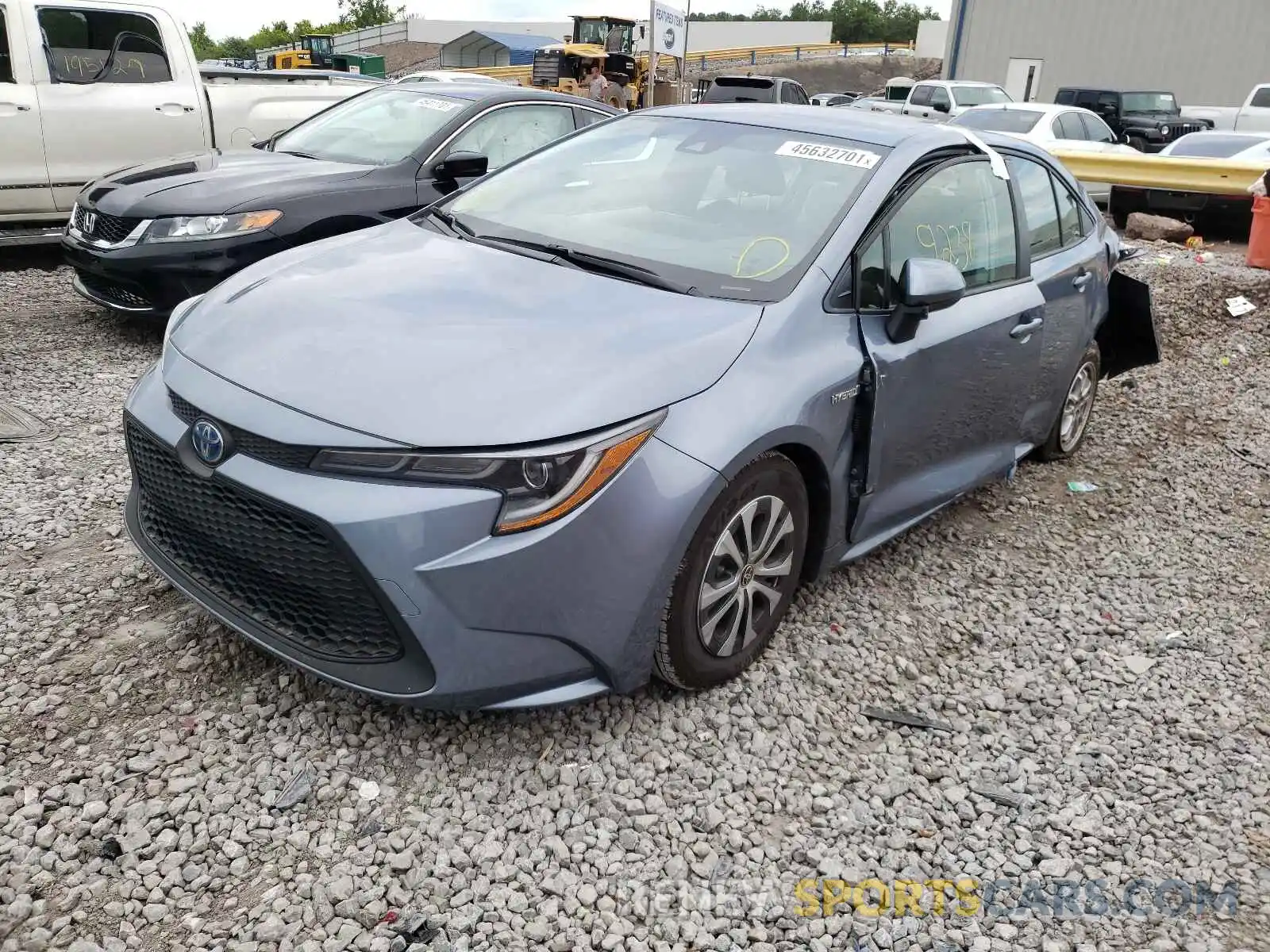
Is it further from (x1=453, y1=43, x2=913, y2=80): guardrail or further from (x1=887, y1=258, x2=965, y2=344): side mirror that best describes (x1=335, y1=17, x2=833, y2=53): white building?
(x1=887, y1=258, x2=965, y2=344): side mirror

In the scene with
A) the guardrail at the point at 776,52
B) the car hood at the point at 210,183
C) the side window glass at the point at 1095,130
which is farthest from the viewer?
the guardrail at the point at 776,52

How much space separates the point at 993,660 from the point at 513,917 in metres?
1.98

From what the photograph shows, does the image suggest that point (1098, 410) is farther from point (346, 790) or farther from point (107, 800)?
point (107, 800)

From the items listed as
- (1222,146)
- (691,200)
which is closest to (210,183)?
(691,200)

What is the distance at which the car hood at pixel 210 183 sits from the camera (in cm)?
562

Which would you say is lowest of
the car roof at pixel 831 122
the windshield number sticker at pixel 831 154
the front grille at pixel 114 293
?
the front grille at pixel 114 293

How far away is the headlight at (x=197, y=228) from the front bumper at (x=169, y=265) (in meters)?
0.04

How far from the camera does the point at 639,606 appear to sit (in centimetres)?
259

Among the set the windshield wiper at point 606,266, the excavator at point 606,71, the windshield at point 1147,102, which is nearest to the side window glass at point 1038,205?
the windshield wiper at point 606,266

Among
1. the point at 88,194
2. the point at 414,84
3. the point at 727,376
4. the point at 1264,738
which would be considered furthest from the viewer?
the point at 414,84

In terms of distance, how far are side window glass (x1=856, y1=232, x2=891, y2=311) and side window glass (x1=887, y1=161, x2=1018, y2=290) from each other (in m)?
0.06

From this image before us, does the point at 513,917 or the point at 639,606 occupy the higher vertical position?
the point at 639,606

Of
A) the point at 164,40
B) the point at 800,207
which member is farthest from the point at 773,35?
the point at 800,207

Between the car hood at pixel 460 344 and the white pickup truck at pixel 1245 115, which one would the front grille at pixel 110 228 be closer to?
the car hood at pixel 460 344
